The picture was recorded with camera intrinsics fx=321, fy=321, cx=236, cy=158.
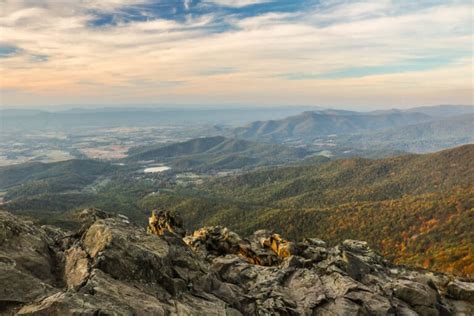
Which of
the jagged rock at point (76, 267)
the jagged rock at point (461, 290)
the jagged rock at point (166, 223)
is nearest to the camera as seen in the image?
the jagged rock at point (76, 267)

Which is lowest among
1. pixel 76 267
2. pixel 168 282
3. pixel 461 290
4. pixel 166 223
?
pixel 461 290

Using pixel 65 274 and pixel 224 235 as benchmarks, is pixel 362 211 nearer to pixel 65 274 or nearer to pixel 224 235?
pixel 224 235

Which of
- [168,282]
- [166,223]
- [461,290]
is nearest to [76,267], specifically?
[168,282]

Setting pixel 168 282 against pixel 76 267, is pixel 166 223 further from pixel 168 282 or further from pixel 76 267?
pixel 76 267

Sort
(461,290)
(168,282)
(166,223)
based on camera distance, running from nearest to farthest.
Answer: (168,282) → (461,290) → (166,223)

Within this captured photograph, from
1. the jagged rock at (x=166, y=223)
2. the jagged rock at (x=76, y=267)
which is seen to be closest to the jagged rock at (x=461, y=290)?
the jagged rock at (x=166, y=223)

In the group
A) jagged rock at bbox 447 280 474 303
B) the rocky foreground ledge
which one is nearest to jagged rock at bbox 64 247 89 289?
the rocky foreground ledge

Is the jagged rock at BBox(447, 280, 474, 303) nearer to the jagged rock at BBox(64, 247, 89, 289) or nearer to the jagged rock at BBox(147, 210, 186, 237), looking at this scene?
the jagged rock at BBox(147, 210, 186, 237)

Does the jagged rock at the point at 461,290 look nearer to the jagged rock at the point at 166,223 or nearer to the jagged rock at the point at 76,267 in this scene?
the jagged rock at the point at 166,223

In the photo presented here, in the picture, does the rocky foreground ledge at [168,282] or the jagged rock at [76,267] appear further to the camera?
the jagged rock at [76,267]
